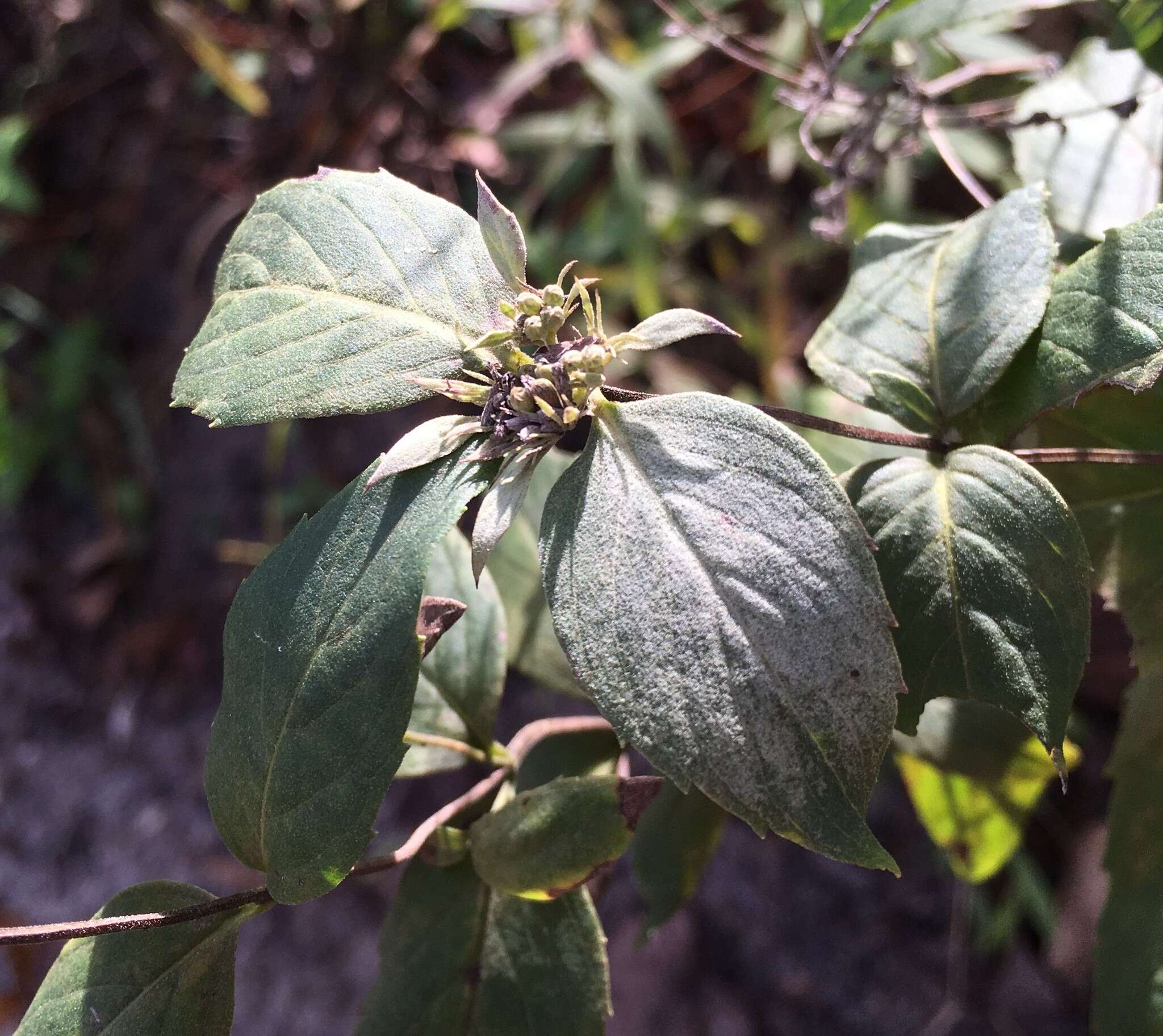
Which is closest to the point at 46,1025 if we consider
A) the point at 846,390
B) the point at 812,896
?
the point at 846,390

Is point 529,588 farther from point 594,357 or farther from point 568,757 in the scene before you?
point 594,357

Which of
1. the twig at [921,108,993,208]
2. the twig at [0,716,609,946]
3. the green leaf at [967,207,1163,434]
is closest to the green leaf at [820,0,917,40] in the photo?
the twig at [921,108,993,208]

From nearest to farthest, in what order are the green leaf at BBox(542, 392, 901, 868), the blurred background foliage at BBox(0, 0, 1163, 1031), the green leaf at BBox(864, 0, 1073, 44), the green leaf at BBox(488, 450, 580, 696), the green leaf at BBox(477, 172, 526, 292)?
1. the green leaf at BBox(542, 392, 901, 868)
2. the green leaf at BBox(477, 172, 526, 292)
3. the green leaf at BBox(864, 0, 1073, 44)
4. the green leaf at BBox(488, 450, 580, 696)
5. the blurred background foliage at BBox(0, 0, 1163, 1031)

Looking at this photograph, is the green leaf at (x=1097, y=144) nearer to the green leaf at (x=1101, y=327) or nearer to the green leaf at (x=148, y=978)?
the green leaf at (x=1101, y=327)

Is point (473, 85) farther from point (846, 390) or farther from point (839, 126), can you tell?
point (846, 390)

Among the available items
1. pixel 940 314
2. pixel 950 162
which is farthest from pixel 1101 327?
pixel 950 162

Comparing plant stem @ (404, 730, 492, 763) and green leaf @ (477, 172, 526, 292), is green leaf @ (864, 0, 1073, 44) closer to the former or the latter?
green leaf @ (477, 172, 526, 292)
